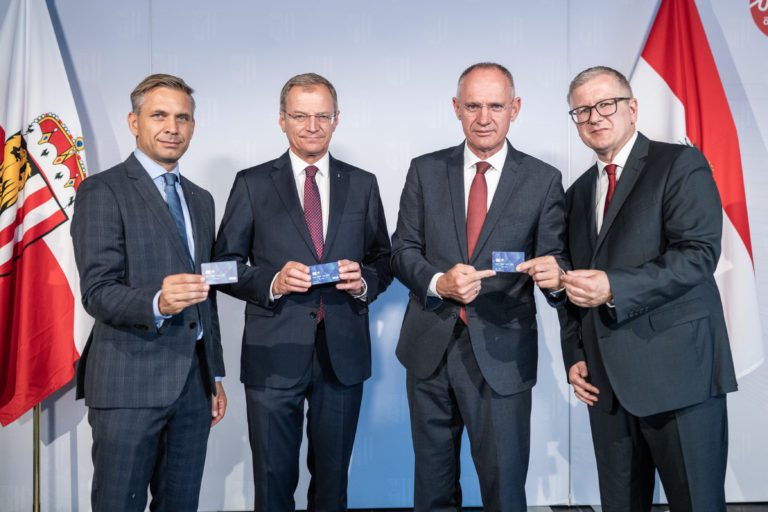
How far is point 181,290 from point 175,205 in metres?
0.48

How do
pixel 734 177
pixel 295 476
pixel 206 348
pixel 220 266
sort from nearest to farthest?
pixel 220 266 → pixel 206 348 → pixel 295 476 → pixel 734 177

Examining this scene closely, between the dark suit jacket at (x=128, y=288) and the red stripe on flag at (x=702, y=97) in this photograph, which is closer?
the dark suit jacket at (x=128, y=288)

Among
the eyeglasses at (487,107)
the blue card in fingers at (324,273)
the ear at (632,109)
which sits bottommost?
the blue card in fingers at (324,273)

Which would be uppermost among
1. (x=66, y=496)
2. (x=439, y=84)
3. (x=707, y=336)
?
(x=439, y=84)

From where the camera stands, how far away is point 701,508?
2.21 m

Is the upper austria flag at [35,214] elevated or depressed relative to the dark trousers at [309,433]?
elevated

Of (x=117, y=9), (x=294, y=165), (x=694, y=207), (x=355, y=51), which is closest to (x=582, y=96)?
(x=694, y=207)

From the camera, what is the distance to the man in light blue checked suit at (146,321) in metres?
2.15

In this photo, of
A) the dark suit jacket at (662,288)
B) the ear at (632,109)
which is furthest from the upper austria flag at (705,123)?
the dark suit jacket at (662,288)

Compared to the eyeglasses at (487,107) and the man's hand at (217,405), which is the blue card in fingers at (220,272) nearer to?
the man's hand at (217,405)

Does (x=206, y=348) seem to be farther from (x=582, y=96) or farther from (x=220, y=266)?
(x=582, y=96)

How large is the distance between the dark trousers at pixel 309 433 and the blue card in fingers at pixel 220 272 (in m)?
0.69

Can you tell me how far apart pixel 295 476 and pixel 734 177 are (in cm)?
290

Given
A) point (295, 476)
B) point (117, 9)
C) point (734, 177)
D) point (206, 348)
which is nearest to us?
point (206, 348)
